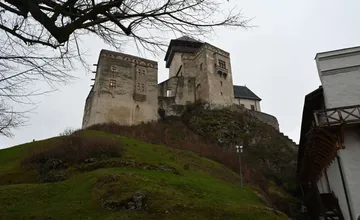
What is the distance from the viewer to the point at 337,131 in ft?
53.3

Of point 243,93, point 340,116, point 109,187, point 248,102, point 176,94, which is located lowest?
point 109,187

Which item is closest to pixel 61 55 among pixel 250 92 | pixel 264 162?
pixel 264 162

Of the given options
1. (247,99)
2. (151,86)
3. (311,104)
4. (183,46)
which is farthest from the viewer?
(247,99)

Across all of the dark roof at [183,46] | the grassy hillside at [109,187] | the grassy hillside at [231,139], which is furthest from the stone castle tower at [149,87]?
the grassy hillside at [109,187]

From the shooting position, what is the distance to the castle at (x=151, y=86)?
1650 inches

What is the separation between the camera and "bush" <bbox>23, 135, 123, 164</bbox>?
22.0 metres

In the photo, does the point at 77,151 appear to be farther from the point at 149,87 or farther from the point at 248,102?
the point at 248,102

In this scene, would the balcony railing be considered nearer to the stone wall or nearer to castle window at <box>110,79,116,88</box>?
castle window at <box>110,79,116,88</box>

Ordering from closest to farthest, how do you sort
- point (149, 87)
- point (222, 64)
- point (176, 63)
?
point (149, 87) → point (222, 64) → point (176, 63)

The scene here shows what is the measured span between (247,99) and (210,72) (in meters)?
14.7

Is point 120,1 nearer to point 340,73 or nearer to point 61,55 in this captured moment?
point 61,55

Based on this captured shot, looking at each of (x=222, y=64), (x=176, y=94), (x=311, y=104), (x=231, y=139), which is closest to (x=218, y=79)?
(x=222, y=64)

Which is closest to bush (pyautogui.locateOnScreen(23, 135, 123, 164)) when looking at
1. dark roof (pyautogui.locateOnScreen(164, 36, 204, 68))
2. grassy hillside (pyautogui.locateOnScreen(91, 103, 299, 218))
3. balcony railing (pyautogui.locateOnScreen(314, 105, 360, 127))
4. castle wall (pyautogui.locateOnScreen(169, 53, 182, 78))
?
grassy hillside (pyautogui.locateOnScreen(91, 103, 299, 218))

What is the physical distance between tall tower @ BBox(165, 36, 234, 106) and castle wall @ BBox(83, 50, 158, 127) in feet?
25.2
